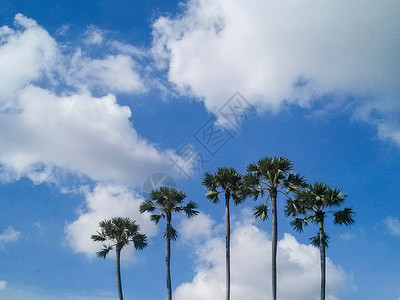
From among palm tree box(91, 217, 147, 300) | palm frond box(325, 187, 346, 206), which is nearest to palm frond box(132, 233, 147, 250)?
palm tree box(91, 217, 147, 300)

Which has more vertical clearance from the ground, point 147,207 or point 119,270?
point 147,207

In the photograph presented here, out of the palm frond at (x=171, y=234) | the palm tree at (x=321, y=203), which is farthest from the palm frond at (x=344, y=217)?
the palm frond at (x=171, y=234)

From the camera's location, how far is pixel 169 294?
3922 centimetres

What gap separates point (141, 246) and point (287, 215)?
17.4 meters

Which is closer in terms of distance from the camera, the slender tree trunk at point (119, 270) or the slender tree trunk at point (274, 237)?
the slender tree trunk at point (274, 237)

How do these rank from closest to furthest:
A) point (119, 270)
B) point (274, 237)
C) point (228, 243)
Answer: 1. point (274, 237)
2. point (228, 243)
3. point (119, 270)

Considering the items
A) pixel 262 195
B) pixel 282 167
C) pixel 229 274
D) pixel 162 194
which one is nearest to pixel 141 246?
pixel 162 194

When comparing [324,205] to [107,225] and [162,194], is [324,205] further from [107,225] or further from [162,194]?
[107,225]

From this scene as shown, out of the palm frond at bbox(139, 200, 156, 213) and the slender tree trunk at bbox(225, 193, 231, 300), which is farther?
the palm frond at bbox(139, 200, 156, 213)

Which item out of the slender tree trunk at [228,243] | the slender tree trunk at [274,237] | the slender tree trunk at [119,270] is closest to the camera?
the slender tree trunk at [274,237]

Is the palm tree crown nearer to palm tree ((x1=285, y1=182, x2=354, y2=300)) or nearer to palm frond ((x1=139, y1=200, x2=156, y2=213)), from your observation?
palm tree ((x1=285, y1=182, x2=354, y2=300))

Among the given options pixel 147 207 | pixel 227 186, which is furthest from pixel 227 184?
pixel 147 207

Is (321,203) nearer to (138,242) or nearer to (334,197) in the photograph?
(334,197)

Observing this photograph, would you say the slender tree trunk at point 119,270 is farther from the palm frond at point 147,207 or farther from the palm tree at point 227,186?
the palm tree at point 227,186
